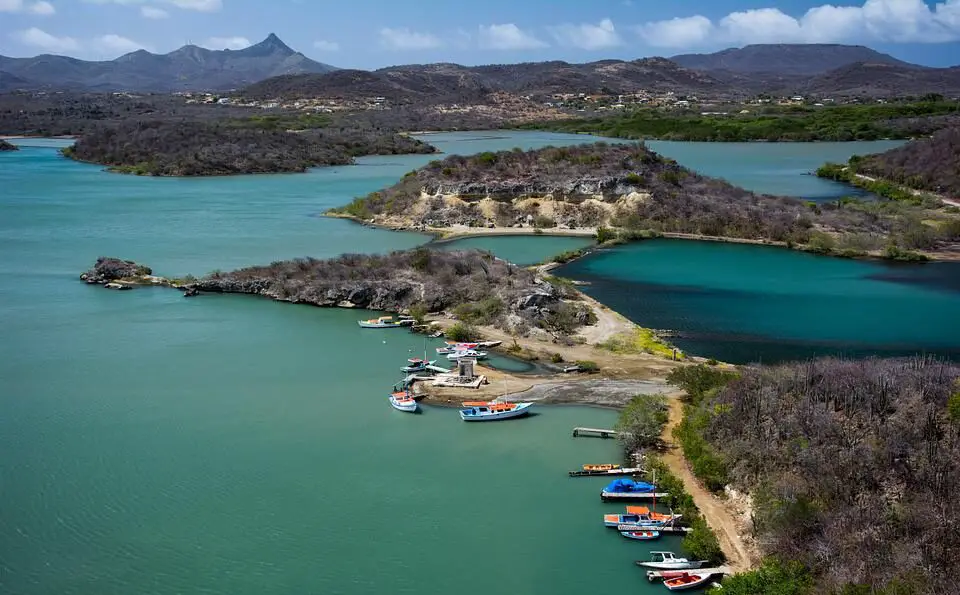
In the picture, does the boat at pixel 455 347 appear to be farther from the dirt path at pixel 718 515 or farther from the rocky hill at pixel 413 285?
the dirt path at pixel 718 515

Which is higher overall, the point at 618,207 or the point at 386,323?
the point at 618,207

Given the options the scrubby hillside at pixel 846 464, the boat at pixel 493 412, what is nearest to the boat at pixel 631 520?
the scrubby hillside at pixel 846 464

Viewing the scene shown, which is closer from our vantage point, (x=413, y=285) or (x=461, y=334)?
(x=461, y=334)

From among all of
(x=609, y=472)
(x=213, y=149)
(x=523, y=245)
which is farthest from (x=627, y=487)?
(x=213, y=149)

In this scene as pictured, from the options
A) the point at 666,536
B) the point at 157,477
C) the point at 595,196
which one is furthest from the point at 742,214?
the point at 157,477

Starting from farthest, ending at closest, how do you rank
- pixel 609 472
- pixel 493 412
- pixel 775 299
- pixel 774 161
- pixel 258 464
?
pixel 774 161
pixel 775 299
pixel 493 412
pixel 258 464
pixel 609 472

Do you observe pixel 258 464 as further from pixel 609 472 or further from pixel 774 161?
pixel 774 161

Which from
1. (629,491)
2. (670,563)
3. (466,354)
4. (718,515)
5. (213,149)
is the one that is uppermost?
(213,149)

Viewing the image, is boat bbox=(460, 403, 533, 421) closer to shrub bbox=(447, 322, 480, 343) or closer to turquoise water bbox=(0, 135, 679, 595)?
turquoise water bbox=(0, 135, 679, 595)
